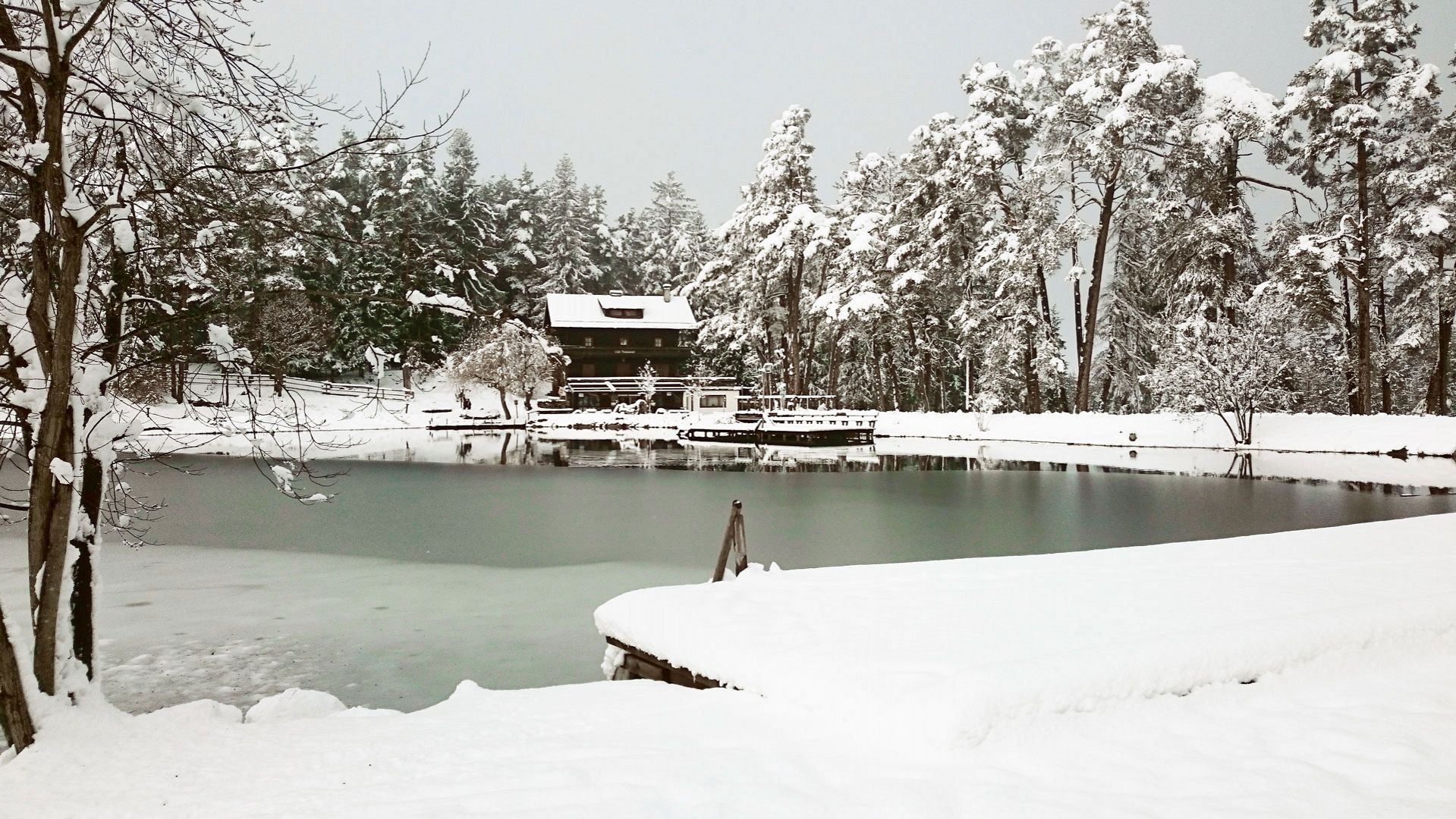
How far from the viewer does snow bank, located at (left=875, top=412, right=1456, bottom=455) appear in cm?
2720

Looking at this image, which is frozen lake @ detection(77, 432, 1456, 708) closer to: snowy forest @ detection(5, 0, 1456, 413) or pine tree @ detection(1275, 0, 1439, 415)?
snowy forest @ detection(5, 0, 1456, 413)

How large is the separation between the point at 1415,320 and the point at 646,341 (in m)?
40.3

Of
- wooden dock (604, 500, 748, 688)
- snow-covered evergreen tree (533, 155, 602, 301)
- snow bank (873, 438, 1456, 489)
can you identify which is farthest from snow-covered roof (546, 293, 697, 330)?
wooden dock (604, 500, 748, 688)

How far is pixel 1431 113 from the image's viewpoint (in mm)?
28062

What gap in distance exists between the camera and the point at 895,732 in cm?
452

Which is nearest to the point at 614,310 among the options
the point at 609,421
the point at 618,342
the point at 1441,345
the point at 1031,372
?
the point at 618,342

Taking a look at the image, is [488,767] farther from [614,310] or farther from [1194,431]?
[614,310]

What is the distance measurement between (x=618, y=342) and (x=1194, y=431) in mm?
35425

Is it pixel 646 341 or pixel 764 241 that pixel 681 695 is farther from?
pixel 646 341

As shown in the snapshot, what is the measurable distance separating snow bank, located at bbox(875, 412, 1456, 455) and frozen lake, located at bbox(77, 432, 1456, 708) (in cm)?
804

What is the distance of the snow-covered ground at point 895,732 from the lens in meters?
4.01

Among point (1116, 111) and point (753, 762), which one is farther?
point (1116, 111)

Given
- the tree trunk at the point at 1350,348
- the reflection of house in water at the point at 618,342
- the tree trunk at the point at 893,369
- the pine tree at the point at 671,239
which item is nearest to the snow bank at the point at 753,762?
the tree trunk at the point at 1350,348

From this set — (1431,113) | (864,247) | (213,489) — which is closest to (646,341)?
(864,247)
